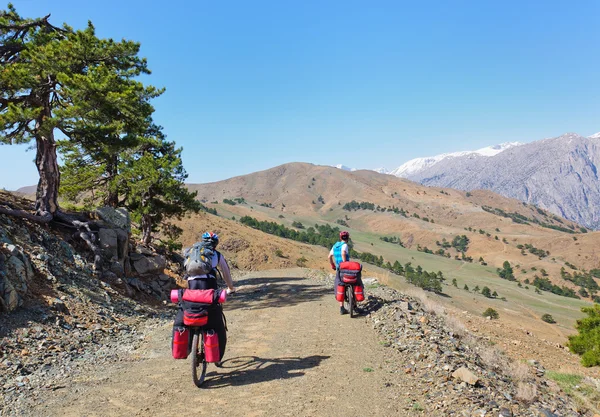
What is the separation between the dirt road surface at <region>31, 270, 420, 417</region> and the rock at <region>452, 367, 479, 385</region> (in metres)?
0.86

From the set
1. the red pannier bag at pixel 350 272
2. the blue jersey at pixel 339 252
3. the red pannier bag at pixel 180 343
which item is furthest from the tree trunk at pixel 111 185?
the red pannier bag at pixel 180 343

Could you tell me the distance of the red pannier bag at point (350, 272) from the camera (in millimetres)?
10695

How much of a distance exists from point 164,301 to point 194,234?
92.6 feet

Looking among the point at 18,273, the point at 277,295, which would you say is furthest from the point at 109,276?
the point at 277,295

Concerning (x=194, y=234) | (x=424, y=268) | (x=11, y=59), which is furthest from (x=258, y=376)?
(x=424, y=268)

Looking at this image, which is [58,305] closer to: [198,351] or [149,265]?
[198,351]

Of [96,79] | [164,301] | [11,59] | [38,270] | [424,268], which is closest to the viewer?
[38,270]

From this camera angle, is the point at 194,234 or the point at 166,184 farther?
the point at 194,234

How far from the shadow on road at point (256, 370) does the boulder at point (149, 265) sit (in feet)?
36.2

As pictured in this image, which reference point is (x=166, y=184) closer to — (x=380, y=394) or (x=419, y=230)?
(x=380, y=394)

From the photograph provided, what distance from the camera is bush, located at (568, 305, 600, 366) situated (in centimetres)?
2122

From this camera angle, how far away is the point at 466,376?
6.09 meters

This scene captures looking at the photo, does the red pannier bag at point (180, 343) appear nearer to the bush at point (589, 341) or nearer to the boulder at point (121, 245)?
the boulder at point (121, 245)

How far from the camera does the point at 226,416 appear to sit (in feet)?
16.7
